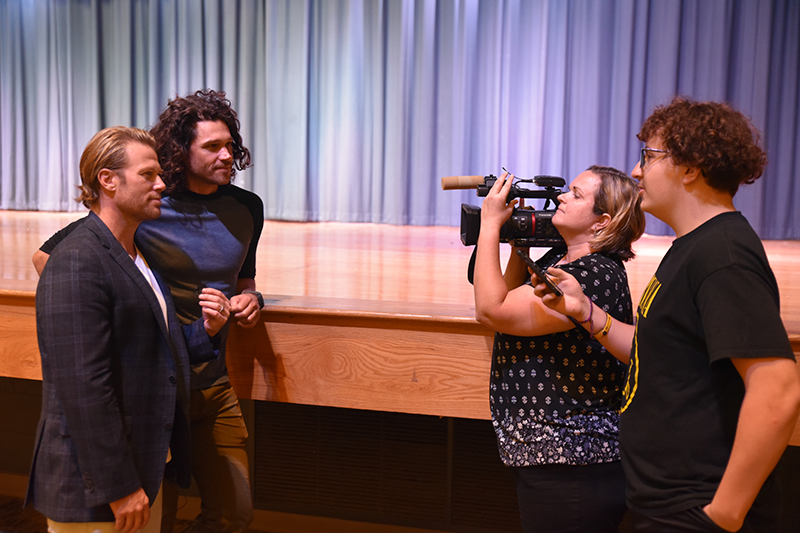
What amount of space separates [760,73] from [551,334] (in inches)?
155

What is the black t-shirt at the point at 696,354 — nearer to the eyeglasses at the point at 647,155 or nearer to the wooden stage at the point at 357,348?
the eyeglasses at the point at 647,155

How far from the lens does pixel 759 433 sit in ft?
2.62

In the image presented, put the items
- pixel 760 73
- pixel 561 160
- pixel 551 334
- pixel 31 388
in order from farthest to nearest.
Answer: pixel 561 160 → pixel 760 73 → pixel 31 388 → pixel 551 334

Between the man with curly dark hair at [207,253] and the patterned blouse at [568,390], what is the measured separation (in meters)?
0.74

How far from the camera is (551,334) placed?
1.20 meters

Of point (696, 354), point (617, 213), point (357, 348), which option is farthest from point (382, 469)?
point (696, 354)

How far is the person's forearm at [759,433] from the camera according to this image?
793mm

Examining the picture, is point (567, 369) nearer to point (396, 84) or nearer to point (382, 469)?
point (382, 469)

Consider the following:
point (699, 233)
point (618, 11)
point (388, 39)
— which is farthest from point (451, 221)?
point (699, 233)

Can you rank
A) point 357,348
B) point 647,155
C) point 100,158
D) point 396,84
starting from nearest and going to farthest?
point 647,155, point 100,158, point 357,348, point 396,84

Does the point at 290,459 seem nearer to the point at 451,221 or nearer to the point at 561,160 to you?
the point at 451,221

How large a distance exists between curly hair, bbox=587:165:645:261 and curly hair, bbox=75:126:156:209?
947mm

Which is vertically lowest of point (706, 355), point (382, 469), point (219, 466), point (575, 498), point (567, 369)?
point (382, 469)

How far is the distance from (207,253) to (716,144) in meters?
1.13
